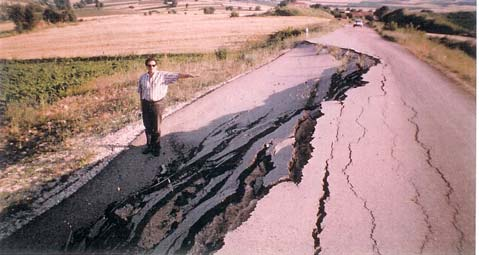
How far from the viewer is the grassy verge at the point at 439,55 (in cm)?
699

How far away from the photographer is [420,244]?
3.10 meters

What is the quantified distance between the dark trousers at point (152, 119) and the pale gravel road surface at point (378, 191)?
7.11 ft

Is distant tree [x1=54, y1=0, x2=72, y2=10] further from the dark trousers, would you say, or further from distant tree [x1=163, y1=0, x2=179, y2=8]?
the dark trousers

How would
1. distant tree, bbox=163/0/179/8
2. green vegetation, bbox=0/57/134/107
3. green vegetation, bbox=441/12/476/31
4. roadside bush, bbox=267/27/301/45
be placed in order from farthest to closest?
roadside bush, bbox=267/27/301/45
green vegetation, bbox=0/57/134/107
distant tree, bbox=163/0/179/8
green vegetation, bbox=441/12/476/31

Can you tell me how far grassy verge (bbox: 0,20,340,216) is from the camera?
17.3 feet

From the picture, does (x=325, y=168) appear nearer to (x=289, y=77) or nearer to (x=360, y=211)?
(x=360, y=211)

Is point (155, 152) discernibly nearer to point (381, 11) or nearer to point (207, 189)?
point (207, 189)

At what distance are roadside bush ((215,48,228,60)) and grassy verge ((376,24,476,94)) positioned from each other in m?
3.16

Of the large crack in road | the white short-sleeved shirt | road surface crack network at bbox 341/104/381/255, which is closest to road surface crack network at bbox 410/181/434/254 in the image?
road surface crack network at bbox 341/104/381/255

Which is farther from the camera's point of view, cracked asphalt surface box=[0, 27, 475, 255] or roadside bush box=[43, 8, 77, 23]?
roadside bush box=[43, 8, 77, 23]

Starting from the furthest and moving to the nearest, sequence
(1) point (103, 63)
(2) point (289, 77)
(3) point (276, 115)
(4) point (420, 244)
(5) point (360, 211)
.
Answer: (2) point (289, 77), (1) point (103, 63), (3) point (276, 115), (5) point (360, 211), (4) point (420, 244)

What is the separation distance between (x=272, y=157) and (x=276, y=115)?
214 centimetres

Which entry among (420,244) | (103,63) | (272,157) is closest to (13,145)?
(103,63)

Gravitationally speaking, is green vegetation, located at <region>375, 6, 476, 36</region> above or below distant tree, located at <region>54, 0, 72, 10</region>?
below
